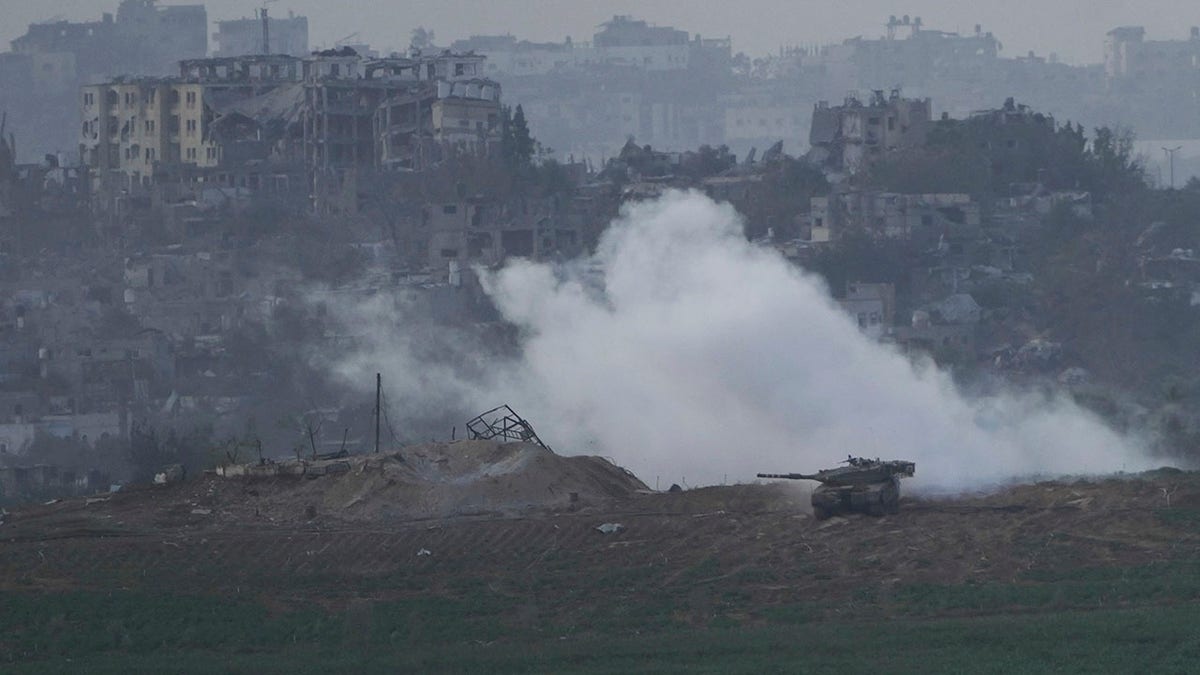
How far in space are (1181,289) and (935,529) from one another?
5424 cm

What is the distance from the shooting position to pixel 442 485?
41125mm

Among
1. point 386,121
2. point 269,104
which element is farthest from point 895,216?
point 269,104

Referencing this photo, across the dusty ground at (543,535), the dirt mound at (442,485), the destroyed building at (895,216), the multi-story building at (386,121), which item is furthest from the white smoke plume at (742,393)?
the multi-story building at (386,121)

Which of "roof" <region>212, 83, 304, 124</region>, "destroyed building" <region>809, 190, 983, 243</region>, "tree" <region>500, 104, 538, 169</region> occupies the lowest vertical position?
"destroyed building" <region>809, 190, 983, 243</region>

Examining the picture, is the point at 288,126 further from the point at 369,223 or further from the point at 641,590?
the point at 641,590

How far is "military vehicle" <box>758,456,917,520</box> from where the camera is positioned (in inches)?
1495

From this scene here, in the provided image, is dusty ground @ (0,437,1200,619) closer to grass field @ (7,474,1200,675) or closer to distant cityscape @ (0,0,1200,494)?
grass field @ (7,474,1200,675)

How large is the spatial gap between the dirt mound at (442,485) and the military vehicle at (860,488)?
357cm

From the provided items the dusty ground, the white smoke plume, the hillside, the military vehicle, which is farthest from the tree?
the military vehicle

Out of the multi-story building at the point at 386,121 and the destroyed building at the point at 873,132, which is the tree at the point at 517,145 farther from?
the destroyed building at the point at 873,132

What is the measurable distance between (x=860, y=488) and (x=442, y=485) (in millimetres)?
6121

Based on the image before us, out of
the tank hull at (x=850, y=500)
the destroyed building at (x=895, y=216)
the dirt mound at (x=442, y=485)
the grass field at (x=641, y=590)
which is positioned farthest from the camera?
the destroyed building at (x=895, y=216)

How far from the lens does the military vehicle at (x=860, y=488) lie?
37969mm

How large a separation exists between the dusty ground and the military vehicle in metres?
0.21
